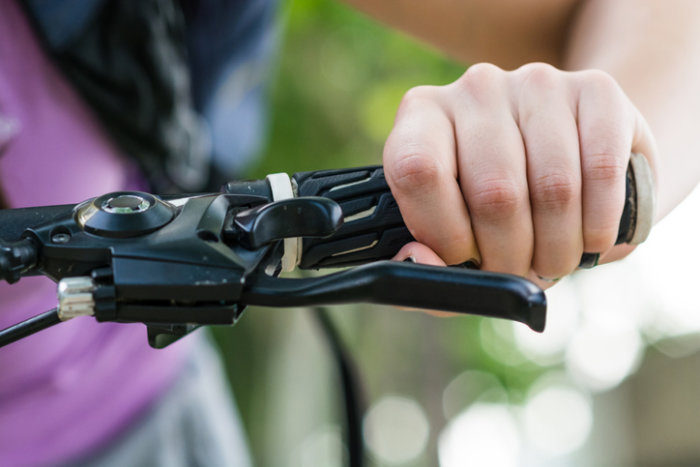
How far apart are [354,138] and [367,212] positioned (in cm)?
478

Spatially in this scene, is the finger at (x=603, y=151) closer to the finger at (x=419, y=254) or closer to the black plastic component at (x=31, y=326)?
the finger at (x=419, y=254)

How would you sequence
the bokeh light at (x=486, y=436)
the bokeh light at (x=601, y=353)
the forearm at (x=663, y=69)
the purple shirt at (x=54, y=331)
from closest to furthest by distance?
the forearm at (x=663, y=69), the purple shirt at (x=54, y=331), the bokeh light at (x=486, y=436), the bokeh light at (x=601, y=353)

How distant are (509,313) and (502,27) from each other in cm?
73

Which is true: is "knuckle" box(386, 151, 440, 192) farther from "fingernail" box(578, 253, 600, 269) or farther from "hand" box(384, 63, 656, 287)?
"fingernail" box(578, 253, 600, 269)

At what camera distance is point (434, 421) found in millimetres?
4590

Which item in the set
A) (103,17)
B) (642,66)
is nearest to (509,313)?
(642,66)

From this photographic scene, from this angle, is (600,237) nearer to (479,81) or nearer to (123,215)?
(479,81)

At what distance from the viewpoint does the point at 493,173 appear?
0.63m

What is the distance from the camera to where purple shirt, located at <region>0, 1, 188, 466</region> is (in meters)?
1.09

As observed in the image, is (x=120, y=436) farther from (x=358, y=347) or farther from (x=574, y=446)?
(x=574, y=446)

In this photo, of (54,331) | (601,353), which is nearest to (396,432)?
(601,353)

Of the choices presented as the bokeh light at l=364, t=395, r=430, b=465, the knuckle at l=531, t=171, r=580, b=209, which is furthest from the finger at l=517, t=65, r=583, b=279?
the bokeh light at l=364, t=395, r=430, b=465

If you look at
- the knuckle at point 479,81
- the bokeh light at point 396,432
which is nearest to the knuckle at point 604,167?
the knuckle at point 479,81

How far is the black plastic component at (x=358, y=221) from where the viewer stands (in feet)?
2.21
